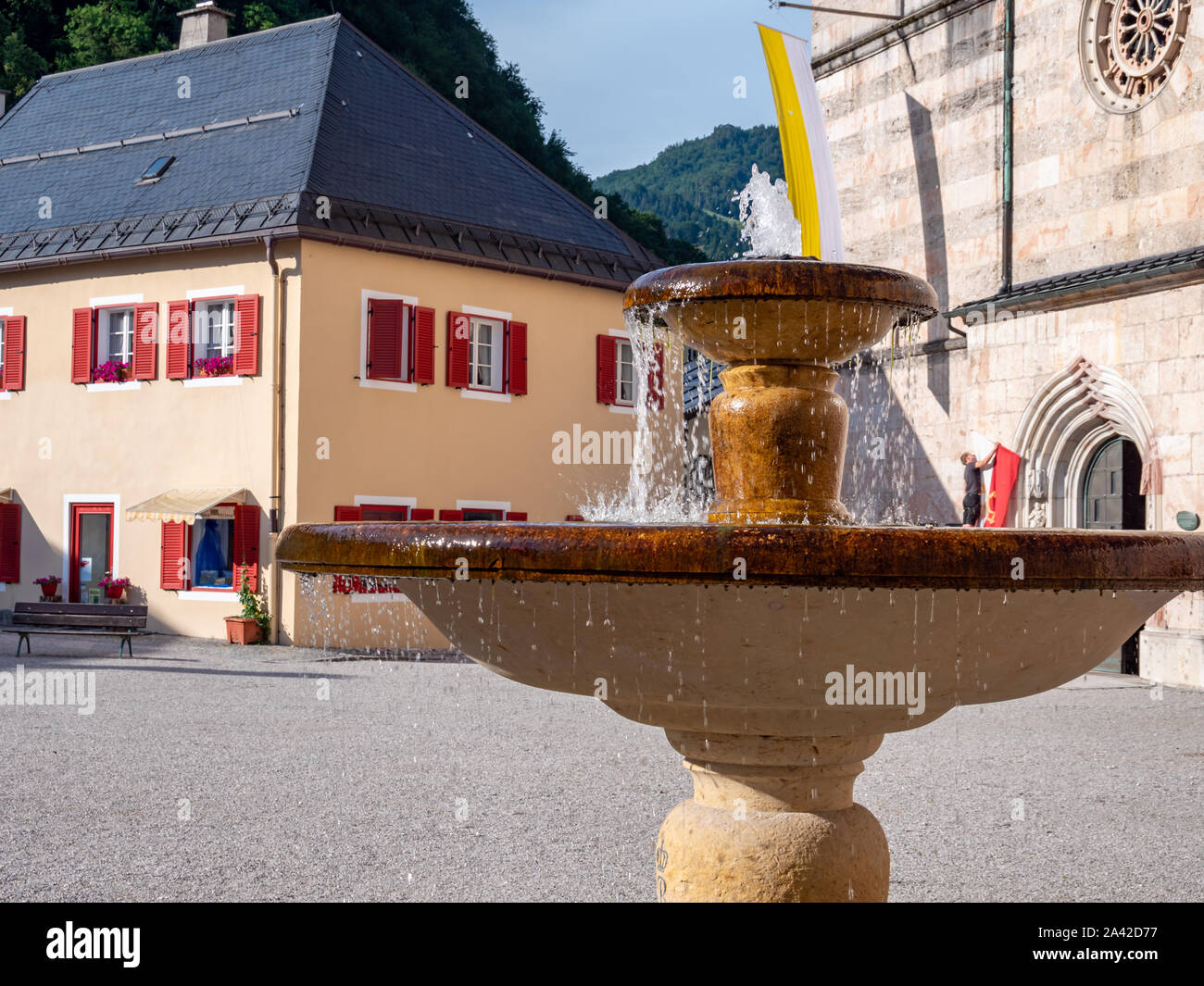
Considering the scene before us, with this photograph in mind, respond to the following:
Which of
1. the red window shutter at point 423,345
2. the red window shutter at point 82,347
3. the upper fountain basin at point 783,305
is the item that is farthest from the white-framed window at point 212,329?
the upper fountain basin at point 783,305

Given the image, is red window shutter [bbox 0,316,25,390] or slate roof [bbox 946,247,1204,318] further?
red window shutter [bbox 0,316,25,390]

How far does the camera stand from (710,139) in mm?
80750

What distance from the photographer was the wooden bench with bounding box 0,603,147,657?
15.8m

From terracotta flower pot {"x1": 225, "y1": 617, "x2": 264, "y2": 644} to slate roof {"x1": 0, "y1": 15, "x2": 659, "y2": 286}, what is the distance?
536 cm

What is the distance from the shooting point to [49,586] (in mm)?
19594

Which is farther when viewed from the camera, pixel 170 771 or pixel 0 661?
pixel 0 661

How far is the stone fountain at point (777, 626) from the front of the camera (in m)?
2.76

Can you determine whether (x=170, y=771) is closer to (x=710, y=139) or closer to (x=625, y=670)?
(x=625, y=670)

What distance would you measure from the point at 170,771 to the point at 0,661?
7.97 m

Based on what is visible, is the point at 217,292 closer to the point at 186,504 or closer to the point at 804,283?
the point at 186,504

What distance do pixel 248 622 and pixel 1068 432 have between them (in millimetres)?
10861

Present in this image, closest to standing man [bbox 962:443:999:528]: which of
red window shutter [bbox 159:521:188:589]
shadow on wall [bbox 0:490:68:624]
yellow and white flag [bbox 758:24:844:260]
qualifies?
yellow and white flag [bbox 758:24:844:260]

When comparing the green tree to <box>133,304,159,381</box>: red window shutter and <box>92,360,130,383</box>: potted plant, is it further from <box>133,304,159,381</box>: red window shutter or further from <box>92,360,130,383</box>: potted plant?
→ <box>133,304,159,381</box>: red window shutter
